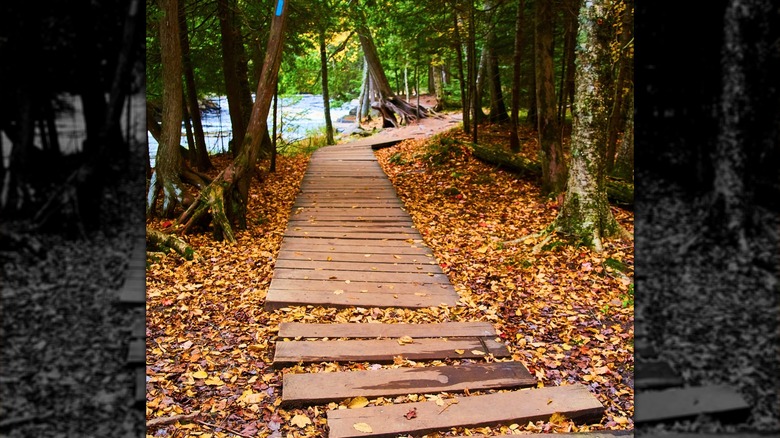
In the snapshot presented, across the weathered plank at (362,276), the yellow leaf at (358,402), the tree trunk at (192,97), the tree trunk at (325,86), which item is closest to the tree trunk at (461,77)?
the tree trunk at (325,86)

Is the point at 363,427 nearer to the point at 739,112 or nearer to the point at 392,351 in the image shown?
the point at 392,351

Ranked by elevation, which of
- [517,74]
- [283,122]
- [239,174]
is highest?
[517,74]

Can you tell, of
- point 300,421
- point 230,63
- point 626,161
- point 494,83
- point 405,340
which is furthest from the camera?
point 494,83

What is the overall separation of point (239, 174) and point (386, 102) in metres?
13.7

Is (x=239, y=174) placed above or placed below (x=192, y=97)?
below

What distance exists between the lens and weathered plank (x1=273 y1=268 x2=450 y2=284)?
5.70 meters

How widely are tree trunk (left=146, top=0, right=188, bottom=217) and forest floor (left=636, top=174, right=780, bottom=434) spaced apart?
292 inches

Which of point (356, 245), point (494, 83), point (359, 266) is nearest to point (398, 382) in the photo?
point (359, 266)

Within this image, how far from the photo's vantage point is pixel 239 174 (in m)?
7.65

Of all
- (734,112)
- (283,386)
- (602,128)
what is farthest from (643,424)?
(602,128)

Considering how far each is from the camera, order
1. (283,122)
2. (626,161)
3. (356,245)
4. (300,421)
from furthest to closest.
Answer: (283,122)
(626,161)
(356,245)
(300,421)

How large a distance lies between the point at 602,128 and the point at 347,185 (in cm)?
597

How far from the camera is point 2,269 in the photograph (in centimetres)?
105

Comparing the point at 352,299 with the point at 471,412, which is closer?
the point at 471,412
